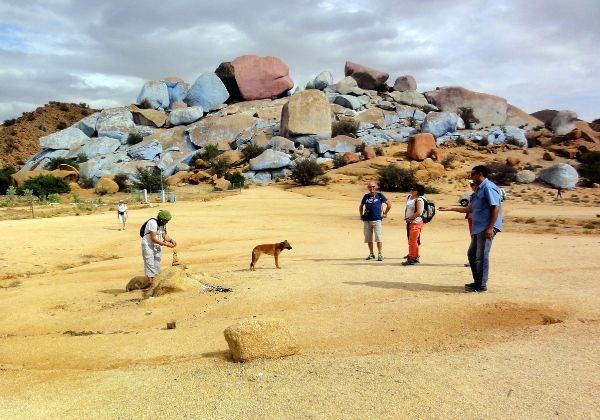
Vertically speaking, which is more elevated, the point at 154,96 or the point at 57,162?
the point at 154,96

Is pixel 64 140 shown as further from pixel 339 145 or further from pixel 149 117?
pixel 339 145

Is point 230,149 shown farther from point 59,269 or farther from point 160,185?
point 59,269

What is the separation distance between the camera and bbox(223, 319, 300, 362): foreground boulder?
5145 millimetres

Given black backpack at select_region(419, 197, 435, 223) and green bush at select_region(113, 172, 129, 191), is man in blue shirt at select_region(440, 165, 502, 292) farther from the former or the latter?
green bush at select_region(113, 172, 129, 191)

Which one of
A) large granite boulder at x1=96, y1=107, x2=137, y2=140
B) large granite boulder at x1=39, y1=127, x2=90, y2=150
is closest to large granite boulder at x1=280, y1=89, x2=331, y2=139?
large granite boulder at x1=96, y1=107, x2=137, y2=140

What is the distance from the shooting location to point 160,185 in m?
36.4

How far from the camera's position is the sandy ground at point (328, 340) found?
4.16m

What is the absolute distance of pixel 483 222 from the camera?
6.98m

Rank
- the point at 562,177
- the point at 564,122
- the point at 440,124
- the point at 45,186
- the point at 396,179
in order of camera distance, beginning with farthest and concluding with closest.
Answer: the point at 564,122 → the point at 440,124 → the point at 45,186 → the point at 396,179 → the point at 562,177

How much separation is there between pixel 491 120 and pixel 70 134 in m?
40.7

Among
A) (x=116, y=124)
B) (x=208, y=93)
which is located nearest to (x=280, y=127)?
(x=208, y=93)

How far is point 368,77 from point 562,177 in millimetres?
34499

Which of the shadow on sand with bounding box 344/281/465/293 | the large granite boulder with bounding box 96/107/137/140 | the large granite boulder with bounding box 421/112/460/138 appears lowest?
the shadow on sand with bounding box 344/281/465/293

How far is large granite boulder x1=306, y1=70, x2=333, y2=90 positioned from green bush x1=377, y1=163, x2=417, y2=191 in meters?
29.6
